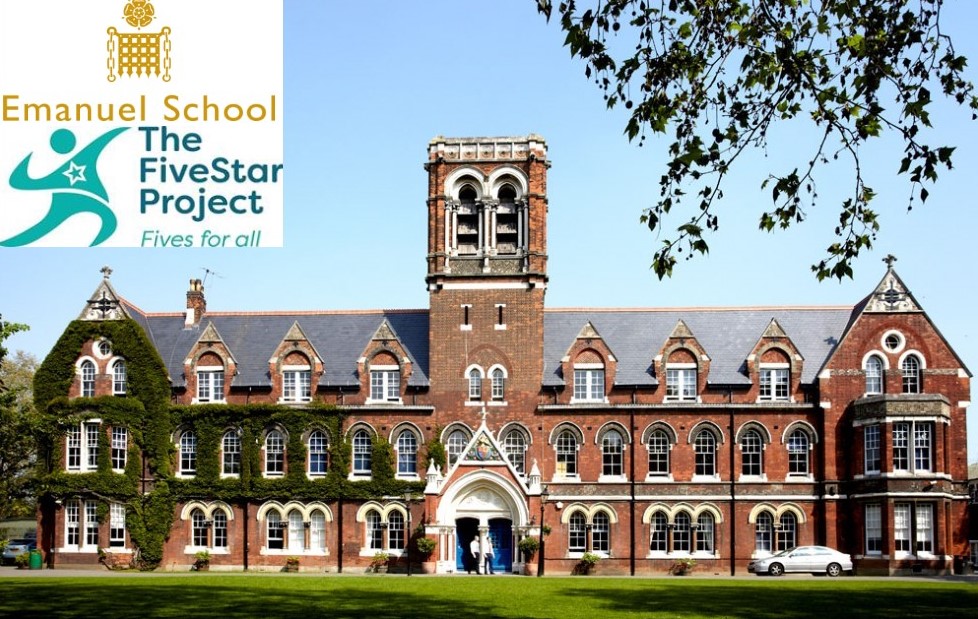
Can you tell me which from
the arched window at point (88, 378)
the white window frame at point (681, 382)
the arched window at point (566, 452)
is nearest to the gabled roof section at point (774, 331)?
the white window frame at point (681, 382)

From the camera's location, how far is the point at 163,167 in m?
34.8

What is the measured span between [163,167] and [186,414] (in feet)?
94.4

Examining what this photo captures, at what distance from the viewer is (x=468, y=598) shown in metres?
36.3

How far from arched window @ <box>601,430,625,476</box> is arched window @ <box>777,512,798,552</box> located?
7.38 meters

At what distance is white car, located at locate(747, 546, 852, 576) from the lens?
56125mm

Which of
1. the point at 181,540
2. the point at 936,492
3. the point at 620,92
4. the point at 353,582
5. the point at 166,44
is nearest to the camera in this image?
the point at 620,92

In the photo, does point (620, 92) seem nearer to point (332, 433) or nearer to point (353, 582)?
point (353, 582)

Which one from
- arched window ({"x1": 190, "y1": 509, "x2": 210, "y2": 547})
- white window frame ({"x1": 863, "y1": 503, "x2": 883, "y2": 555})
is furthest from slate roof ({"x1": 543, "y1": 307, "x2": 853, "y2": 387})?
arched window ({"x1": 190, "y1": 509, "x2": 210, "y2": 547})

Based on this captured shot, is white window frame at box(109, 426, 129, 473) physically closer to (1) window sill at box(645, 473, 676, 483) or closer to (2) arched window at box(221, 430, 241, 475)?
(2) arched window at box(221, 430, 241, 475)

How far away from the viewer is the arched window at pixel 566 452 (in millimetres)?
60594

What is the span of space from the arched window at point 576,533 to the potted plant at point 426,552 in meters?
6.30

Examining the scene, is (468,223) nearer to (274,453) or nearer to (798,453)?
(274,453)

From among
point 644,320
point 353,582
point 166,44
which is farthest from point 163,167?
point 644,320

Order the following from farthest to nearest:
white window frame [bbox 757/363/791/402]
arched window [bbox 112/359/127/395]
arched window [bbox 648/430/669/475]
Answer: arched window [bbox 112/359/127/395], white window frame [bbox 757/363/791/402], arched window [bbox 648/430/669/475]
